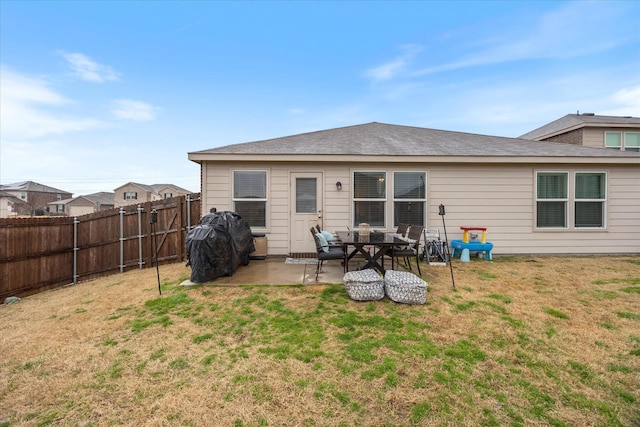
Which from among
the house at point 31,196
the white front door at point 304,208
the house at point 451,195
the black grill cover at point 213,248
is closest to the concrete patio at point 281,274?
the black grill cover at point 213,248

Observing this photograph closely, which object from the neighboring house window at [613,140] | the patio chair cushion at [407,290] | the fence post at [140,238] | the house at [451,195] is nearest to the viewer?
the patio chair cushion at [407,290]

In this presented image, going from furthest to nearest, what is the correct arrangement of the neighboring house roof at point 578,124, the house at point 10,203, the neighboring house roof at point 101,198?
the neighboring house roof at point 101,198, the house at point 10,203, the neighboring house roof at point 578,124

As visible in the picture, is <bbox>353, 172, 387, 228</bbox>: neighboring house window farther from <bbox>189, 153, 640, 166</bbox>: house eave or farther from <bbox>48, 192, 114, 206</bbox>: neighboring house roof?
<bbox>48, 192, 114, 206</bbox>: neighboring house roof

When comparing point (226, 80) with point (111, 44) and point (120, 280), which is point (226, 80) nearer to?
point (111, 44)

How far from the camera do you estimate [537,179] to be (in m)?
6.95

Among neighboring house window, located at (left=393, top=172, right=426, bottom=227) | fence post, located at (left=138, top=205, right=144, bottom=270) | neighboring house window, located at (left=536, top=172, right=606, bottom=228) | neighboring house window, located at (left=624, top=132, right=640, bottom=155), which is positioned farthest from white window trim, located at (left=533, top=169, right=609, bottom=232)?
fence post, located at (left=138, top=205, right=144, bottom=270)

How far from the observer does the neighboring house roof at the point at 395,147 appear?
6.54 m

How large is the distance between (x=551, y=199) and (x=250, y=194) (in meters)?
7.80

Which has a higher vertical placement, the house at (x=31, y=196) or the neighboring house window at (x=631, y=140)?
the neighboring house window at (x=631, y=140)

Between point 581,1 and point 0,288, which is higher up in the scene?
point 581,1

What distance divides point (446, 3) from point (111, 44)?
515 inches

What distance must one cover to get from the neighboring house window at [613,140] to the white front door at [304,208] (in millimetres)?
13503

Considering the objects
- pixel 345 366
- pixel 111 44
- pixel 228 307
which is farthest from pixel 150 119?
pixel 345 366

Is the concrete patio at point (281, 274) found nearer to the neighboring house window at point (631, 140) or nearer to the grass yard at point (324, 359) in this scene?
the grass yard at point (324, 359)
